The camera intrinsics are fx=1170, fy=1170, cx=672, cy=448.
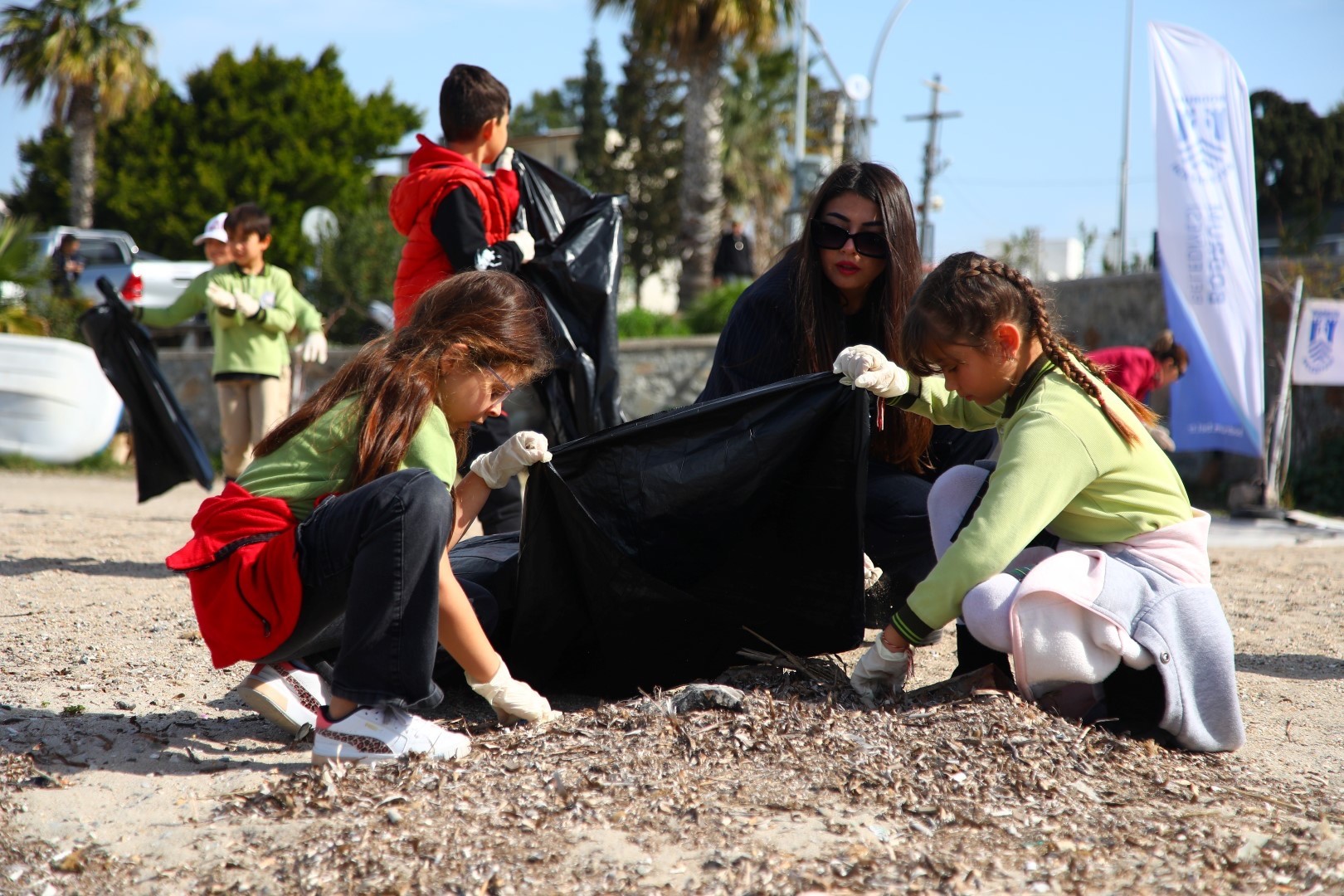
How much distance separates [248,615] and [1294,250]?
979 cm

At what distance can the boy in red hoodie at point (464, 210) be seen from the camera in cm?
394

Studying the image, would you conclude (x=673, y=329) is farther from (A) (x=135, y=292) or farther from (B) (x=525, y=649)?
(B) (x=525, y=649)

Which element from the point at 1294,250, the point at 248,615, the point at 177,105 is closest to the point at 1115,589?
the point at 248,615

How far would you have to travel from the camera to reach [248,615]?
2.38 metres

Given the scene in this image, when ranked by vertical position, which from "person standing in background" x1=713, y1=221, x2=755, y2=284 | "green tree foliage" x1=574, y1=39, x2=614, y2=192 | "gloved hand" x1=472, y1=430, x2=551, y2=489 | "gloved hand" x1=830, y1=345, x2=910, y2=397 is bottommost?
"gloved hand" x1=472, y1=430, x2=551, y2=489

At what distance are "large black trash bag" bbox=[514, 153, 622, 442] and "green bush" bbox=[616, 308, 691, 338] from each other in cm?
739

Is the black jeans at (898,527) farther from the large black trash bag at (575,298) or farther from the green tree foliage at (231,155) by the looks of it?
the green tree foliage at (231,155)

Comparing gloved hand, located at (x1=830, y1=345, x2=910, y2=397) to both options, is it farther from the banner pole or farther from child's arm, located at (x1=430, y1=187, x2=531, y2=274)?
the banner pole

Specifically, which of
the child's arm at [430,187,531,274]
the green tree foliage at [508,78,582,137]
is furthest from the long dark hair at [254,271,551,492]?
the green tree foliage at [508,78,582,137]

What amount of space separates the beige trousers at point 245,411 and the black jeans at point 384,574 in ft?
12.3

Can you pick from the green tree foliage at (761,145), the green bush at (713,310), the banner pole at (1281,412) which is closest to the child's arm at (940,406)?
the banner pole at (1281,412)

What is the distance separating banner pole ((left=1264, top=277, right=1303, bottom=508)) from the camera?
8023 millimetres

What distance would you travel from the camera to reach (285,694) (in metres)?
2.62

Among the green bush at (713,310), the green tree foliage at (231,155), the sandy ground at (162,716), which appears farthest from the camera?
the green tree foliage at (231,155)
